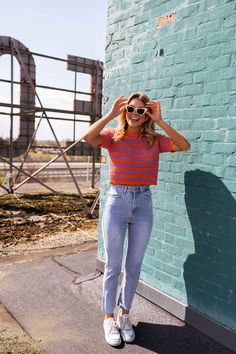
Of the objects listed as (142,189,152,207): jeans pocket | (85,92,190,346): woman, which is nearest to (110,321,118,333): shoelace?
(85,92,190,346): woman

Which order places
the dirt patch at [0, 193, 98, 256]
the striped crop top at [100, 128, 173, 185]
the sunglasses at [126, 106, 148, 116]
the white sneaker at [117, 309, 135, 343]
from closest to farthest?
the sunglasses at [126, 106, 148, 116] < the striped crop top at [100, 128, 173, 185] < the white sneaker at [117, 309, 135, 343] < the dirt patch at [0, 193, 98, 256]

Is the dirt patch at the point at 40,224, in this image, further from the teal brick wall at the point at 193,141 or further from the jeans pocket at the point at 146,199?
the jeans pocket at the point at 146,199

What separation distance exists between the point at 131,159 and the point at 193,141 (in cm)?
70

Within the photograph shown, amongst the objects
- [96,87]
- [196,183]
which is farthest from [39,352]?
[96,87]

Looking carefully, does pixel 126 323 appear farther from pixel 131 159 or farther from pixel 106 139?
pixel 106 139

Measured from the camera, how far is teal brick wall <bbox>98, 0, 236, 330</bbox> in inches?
113

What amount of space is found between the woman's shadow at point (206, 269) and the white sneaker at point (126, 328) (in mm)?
89

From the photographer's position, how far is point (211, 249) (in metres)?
3.04

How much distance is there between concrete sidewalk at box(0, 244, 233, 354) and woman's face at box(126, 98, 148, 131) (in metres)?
1.89

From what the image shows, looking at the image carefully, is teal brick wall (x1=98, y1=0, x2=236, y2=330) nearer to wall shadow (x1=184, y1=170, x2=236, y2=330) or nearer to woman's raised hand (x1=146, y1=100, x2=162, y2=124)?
wall shadow (x1=184, y1=170, x2=236, y2=330)

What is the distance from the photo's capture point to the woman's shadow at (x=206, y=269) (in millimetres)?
2879

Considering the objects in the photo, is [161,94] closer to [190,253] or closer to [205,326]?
[190,253]

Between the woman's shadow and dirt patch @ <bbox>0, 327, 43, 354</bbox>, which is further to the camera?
the woman's shadow

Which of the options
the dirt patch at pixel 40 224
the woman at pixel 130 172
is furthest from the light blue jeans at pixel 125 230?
the dirt patch at pixel 40 224
